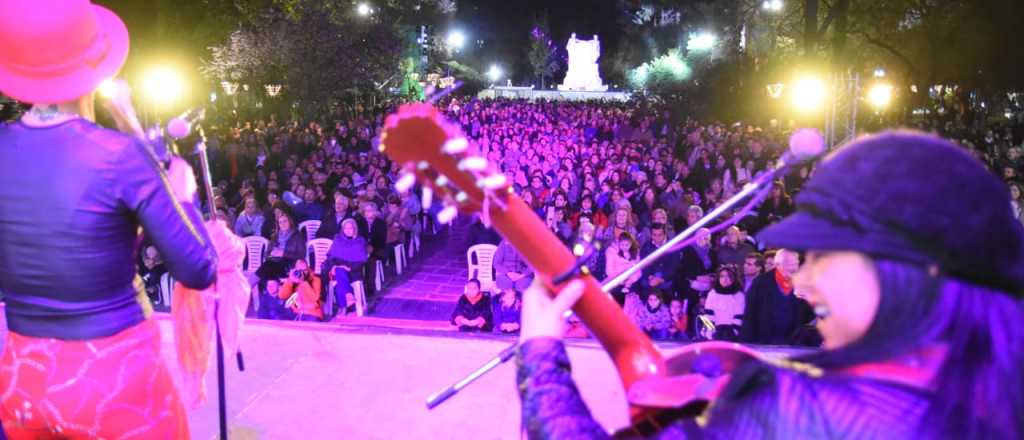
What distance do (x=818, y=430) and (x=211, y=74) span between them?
726 inches

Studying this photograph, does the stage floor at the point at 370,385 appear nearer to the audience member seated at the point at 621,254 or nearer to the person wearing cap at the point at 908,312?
the person wearing cap at the point at 908,312

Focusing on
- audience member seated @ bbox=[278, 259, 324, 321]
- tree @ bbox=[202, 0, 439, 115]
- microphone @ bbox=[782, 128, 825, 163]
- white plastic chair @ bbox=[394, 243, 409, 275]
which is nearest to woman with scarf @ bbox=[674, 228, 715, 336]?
audience member seated @ bbox=[278, 259, 324, 321]

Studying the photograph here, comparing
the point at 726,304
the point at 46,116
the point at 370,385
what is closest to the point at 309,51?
the point at 726,304

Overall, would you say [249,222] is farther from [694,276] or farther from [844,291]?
[844,291]

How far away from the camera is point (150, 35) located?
35.3ft

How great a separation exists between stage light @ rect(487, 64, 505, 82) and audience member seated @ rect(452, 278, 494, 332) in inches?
1862

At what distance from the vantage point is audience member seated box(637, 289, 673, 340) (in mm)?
5770

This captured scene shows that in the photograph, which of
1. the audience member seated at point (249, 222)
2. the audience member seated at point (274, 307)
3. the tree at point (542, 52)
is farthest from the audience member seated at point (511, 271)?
the tree at point (542, 52)

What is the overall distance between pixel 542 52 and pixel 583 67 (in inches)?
212

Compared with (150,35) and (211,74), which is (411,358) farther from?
(211,74)

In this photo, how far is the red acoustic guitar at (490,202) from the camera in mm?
1124

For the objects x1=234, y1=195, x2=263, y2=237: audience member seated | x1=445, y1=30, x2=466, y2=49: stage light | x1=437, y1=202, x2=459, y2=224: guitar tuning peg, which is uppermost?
x1=445, y1=30, x2=466, y2=49: stage light

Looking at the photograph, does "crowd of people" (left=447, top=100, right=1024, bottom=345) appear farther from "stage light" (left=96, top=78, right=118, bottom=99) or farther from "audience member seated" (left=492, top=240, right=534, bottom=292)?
"stage light" (left=96, top=78, right=118, bottom=99)

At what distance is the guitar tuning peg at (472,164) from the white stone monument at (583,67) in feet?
148
